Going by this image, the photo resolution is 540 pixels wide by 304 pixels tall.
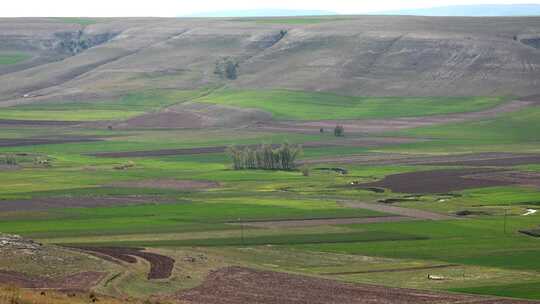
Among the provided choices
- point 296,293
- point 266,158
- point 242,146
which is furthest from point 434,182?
point 296,293

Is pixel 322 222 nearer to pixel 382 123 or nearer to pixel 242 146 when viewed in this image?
pixel 242 146

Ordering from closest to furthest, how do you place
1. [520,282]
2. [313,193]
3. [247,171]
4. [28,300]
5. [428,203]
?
[28,300] < [520,282] < [428,203] < [313,193] < [247,171]

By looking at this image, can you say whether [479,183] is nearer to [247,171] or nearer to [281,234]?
[247,171]

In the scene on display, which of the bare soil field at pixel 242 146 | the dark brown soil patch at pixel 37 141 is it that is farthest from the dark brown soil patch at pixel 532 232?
the dark brown soil patch at pixel 37 141

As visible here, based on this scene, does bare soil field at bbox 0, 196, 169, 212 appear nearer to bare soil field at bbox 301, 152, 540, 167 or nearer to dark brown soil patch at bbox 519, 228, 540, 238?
dark brown soil patch at bbox 519, 228, 540, 238

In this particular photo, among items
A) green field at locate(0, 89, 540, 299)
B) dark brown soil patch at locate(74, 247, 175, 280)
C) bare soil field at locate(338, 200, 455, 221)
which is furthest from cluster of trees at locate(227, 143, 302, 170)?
dark brown soil patch at locate(74, 247, 175, 280)

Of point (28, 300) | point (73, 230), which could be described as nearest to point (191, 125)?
point (73, 230)

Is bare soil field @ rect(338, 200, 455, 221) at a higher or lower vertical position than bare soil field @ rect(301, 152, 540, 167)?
higher
